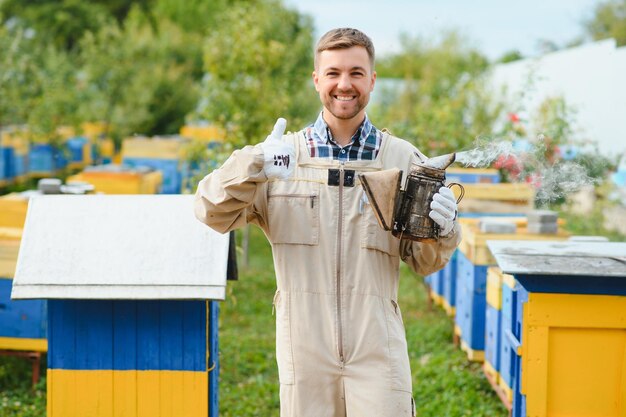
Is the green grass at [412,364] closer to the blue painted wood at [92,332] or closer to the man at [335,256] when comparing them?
the blue painted wood at [92,332]

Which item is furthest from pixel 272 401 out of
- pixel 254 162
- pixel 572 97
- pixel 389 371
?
pixel 572 97

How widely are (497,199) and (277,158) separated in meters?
4.79

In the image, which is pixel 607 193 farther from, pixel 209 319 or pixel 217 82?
pixel 209 319

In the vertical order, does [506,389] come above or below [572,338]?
below

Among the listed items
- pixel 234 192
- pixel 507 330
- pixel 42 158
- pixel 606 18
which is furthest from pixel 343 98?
pixel 606 18

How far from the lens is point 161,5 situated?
35.3 meters

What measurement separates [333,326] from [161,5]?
34735 millimetres

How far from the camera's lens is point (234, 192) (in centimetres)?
237

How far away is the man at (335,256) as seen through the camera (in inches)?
96.0

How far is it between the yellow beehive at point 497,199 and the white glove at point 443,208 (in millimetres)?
4419

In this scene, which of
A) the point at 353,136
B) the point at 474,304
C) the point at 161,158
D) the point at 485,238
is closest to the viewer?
the point at 353,136

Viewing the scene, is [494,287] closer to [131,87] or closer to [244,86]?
[244,86]

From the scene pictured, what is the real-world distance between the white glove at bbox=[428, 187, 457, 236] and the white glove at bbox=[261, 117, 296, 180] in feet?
1.43

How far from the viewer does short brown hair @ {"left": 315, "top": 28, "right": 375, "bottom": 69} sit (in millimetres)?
2512
